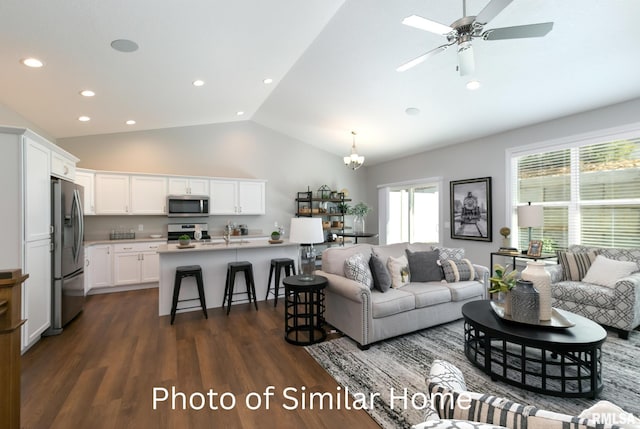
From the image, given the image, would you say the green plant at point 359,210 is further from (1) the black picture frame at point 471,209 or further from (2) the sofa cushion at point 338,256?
(2) the sofa cushion at point 338,256

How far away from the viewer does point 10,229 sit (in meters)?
2.76

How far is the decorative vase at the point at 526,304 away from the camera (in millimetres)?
2424

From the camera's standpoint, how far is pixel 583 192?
4359mm

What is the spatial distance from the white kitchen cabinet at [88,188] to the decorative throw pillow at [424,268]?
17.5 feet

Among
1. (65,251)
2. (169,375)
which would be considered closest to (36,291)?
(65,251)

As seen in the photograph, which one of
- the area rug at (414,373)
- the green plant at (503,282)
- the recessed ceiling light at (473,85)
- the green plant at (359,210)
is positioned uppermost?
the recessed ceiling light at (473,85)

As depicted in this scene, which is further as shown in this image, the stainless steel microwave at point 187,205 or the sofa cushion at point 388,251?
the stainless steel microwave at point 187,205

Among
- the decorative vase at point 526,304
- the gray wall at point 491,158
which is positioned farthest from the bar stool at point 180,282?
the gray wall at point 491,158

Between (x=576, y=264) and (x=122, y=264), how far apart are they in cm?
688

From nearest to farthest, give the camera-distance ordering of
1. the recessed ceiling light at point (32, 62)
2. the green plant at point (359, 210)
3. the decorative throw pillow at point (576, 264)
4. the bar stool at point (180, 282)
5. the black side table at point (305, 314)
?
the recessed ceiling light at point (32, 62)
the black side table at point (305, 314)
the bar stool at point (180, 282)
the decorative throw pillow at point (576, 264)
the green plant at point (359, 210)

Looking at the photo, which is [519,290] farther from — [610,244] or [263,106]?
[263,106]

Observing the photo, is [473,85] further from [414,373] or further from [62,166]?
[62,166]

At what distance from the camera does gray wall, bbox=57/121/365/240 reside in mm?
5797

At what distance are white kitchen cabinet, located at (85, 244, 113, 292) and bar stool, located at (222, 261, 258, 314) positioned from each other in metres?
2.37
